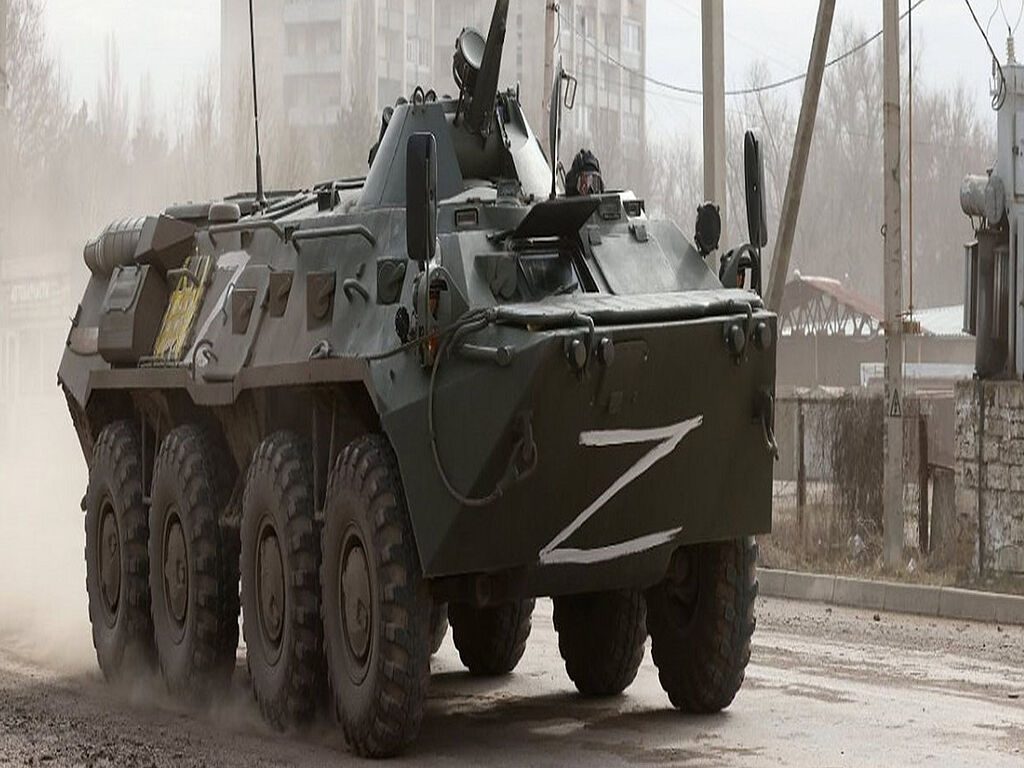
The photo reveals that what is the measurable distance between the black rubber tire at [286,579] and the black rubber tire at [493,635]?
2133mm

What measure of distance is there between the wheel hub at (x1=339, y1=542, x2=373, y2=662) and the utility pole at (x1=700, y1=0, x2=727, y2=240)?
13.2 m

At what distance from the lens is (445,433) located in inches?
408

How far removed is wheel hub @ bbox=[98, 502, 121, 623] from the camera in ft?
46.3

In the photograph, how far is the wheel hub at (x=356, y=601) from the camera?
10.7 m

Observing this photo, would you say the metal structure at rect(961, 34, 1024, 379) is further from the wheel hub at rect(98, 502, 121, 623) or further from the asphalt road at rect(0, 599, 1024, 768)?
the wheel hub at rect(98, 502, 121, 623)

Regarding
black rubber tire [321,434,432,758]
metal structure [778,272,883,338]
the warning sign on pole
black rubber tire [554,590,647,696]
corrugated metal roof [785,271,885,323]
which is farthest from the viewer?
metal structure [778,272,883,338]

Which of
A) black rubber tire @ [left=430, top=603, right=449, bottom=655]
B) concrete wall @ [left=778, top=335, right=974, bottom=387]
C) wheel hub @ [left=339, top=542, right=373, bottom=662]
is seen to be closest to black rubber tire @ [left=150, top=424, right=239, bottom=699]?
black rubber tire @ [left=430, top=603, right=449, bottom=655]

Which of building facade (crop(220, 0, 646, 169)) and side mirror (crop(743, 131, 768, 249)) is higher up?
building facade (crop(220, 0, 646, 169))

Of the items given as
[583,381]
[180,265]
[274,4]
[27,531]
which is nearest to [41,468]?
[27,531]

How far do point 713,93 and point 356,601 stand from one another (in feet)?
45.2

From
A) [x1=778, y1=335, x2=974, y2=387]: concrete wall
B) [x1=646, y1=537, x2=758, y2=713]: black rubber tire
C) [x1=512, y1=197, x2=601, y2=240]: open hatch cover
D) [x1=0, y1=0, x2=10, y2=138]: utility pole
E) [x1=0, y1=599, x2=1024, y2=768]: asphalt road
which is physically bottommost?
[x1=778, y1=335, x2=974, y2=387]: concrete wall

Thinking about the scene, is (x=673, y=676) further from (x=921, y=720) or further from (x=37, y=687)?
(x=37, y=687)

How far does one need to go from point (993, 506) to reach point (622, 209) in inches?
350

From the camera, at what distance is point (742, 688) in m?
12.9
